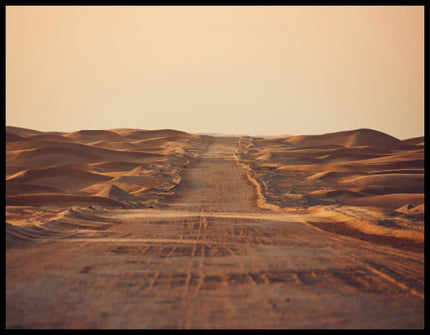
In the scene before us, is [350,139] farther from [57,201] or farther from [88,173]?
[57,201]

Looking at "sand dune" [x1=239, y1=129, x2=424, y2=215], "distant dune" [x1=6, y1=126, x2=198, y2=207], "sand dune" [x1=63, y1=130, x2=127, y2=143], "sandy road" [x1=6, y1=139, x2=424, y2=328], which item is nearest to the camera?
"sandy road" [x1=6, y1=139, x2=424, y2=328]

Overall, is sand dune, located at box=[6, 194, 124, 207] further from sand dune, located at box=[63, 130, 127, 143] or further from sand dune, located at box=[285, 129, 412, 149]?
sand dune, located at box=[285, 129, 412, 149]

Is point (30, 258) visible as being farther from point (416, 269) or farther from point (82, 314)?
point (416, 269)

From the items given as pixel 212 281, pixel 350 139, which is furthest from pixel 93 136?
pixel 212 281

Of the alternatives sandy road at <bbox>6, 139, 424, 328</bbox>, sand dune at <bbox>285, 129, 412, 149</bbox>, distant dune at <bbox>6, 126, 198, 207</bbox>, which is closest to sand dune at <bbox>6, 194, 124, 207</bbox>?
distant dune at <bbox>6, 126, 198, 207</bbox>

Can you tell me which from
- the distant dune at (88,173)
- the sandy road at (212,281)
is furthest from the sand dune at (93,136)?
the sandy road at (212,281)

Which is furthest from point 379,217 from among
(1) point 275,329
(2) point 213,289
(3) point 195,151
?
(3) point 195,151

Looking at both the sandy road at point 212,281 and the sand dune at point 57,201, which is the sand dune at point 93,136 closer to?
the sand dune at point 57,201

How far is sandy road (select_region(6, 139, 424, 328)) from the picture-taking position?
725 cm

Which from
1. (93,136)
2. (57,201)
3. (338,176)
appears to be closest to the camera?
(57,201)

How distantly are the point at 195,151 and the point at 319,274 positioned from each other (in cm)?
5595

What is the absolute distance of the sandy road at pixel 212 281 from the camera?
7.25m

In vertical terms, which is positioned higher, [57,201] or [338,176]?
[338,176]

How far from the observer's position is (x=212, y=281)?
931 cm
